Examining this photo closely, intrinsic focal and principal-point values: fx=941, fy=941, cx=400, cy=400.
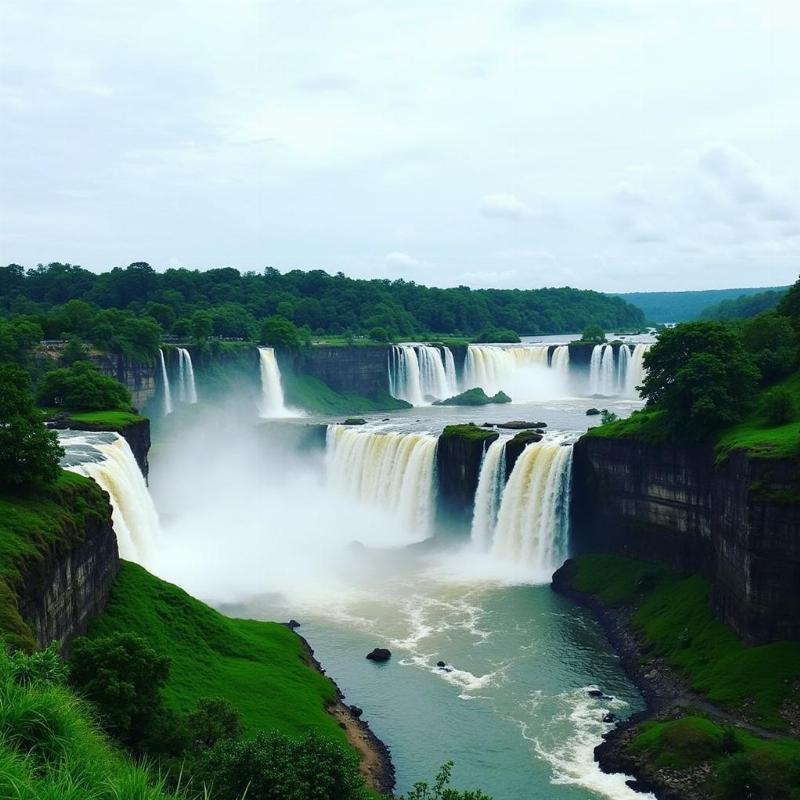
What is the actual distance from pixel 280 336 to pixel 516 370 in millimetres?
26967

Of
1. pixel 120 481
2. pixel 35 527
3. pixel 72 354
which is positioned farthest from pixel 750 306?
pixel 35 527

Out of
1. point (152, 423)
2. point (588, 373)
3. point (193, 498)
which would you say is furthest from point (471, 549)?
point (588, 373)

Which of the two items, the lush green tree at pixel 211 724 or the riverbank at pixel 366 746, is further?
the riverbank at pixel 366 746

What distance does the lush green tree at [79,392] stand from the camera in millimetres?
59719

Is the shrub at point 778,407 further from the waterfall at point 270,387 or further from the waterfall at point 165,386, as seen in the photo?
the waterfall at point 270,387

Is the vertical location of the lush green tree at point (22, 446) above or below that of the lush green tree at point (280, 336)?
below

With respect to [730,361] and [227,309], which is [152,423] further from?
[730,361]

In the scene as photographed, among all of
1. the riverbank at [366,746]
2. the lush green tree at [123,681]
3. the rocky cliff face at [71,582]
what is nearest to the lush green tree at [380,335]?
the rocky cliff face at [71,582]

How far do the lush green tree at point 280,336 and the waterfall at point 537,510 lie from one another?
174 ft

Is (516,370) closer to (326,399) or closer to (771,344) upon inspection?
(326,399)

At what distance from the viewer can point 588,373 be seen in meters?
104

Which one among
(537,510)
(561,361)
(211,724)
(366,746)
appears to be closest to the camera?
(211,724)

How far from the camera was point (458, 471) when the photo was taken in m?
58.3

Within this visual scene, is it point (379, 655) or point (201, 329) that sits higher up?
point (201, 329)
